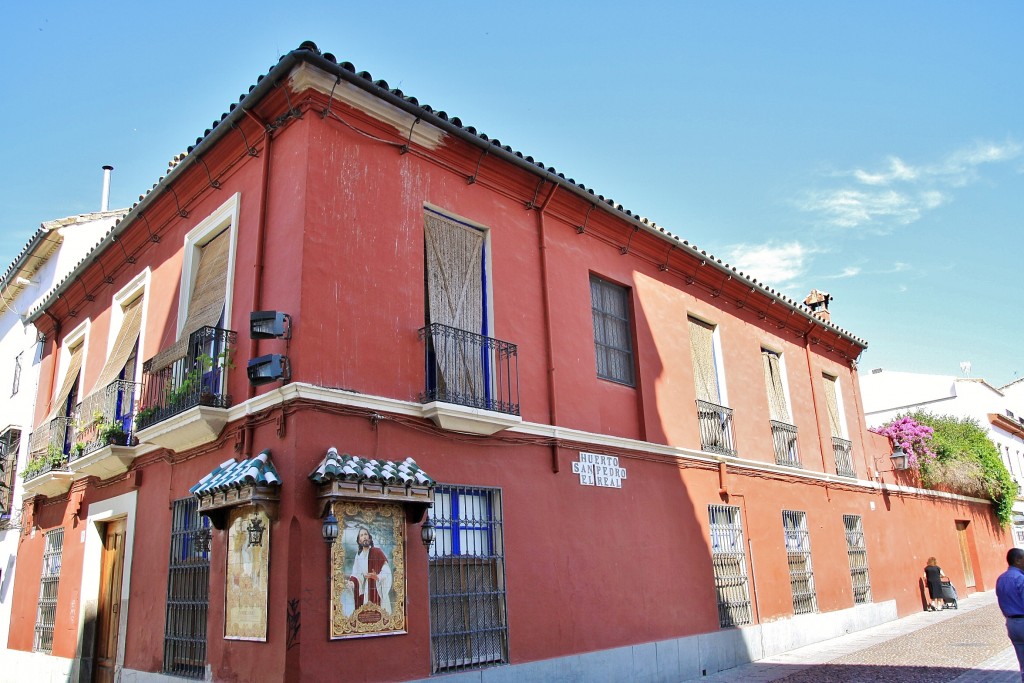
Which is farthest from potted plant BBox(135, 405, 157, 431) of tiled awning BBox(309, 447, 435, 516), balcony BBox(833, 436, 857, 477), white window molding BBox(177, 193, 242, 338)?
balcony BBox(833, 436, 857, 477)

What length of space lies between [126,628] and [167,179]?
557cm

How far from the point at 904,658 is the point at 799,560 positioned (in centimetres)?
258

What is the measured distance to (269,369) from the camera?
7359 millimetres

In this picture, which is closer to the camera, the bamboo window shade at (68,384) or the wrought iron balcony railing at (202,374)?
the wrought iron balcony railing at (202,374)

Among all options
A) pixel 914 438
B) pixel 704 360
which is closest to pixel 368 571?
pixel 704 360

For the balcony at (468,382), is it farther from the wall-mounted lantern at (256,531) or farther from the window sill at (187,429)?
the window sill at (187,429)

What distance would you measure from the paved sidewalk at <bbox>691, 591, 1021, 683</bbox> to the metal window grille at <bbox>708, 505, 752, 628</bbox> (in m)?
0.79

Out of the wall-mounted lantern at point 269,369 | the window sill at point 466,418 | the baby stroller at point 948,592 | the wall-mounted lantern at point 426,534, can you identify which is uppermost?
the wall-mounted lantern at point 269,369

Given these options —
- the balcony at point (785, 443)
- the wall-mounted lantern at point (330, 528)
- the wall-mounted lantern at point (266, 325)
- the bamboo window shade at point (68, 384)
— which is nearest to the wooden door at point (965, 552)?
the balcony at point (785, 443)

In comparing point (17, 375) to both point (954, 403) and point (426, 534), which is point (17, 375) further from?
point (954, 403)

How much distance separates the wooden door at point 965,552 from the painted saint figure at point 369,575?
19.4 metres

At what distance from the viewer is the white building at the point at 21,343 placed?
13930 mm

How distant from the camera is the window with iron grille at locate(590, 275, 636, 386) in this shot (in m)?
11.3

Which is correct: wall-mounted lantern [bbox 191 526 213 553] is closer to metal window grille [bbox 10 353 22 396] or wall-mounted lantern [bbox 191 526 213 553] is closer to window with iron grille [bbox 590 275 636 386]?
window with iron grille [bbox 590 275 636 386]
